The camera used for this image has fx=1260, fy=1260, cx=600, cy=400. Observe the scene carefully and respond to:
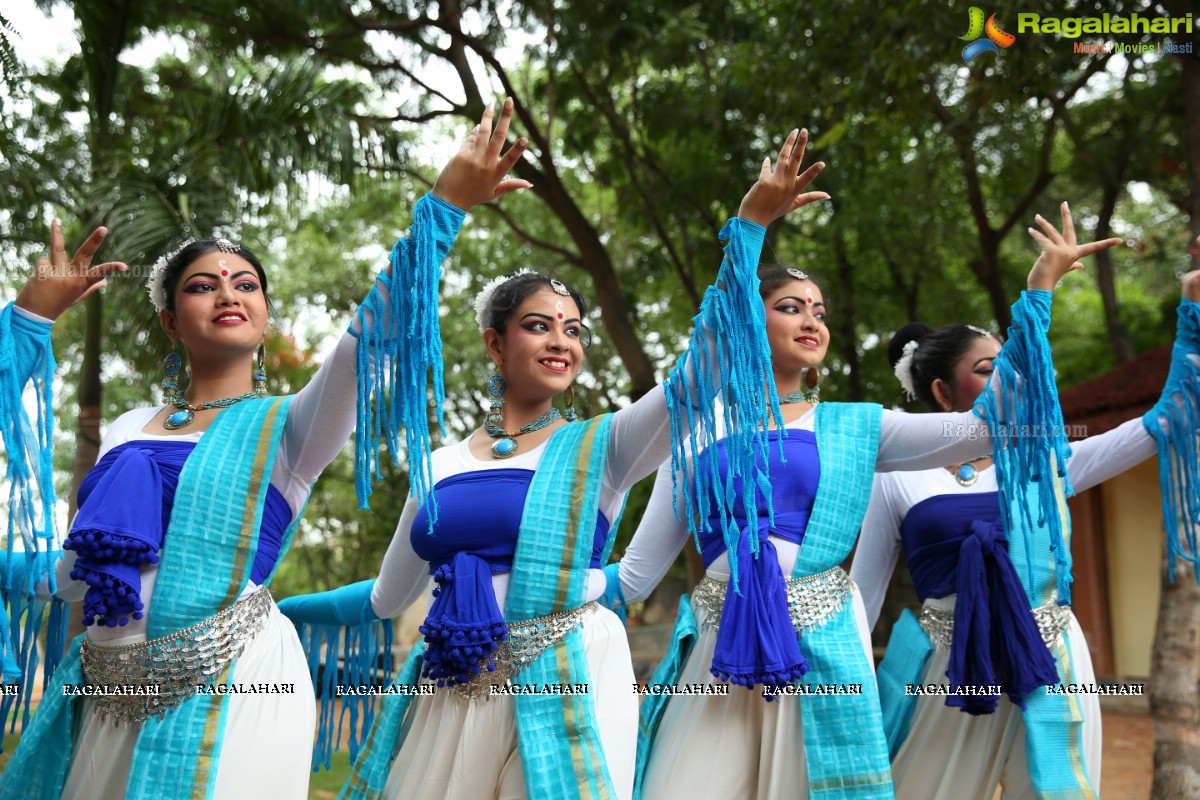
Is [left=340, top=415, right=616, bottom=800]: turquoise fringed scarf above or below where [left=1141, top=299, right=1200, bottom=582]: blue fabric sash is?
below

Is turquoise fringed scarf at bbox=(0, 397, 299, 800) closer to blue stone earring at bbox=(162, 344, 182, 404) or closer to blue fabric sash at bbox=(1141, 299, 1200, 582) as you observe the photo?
blue stone earring at bbox=(162, 344, 182, 404)

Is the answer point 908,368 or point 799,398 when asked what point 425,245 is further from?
point 908,368

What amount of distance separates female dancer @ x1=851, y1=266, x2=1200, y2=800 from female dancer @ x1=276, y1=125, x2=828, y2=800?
1.35 m

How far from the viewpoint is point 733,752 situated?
3604mm

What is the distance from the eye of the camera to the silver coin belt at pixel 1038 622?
418 centimetres

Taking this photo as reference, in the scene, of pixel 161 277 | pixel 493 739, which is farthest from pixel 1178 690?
pixel 161 277

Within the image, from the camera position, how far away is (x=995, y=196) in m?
11.8

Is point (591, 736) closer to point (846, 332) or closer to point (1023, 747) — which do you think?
point (1023, 747)

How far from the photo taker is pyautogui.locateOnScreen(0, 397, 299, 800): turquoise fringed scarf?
2820 millimetres

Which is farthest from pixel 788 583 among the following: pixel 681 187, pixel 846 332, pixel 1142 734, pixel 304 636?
pixel 846 332

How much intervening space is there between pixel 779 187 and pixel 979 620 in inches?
73.2

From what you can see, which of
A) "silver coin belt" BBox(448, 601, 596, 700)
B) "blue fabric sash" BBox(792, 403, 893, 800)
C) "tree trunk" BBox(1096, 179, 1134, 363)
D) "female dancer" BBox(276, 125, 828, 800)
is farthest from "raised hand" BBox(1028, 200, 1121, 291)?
"tree trunk" BBox(1096, 179, 1134, 363)

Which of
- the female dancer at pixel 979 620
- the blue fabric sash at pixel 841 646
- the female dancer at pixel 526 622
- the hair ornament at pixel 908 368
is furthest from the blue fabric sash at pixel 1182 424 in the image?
the female dancer at pixel 526 622

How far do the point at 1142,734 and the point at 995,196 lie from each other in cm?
493
